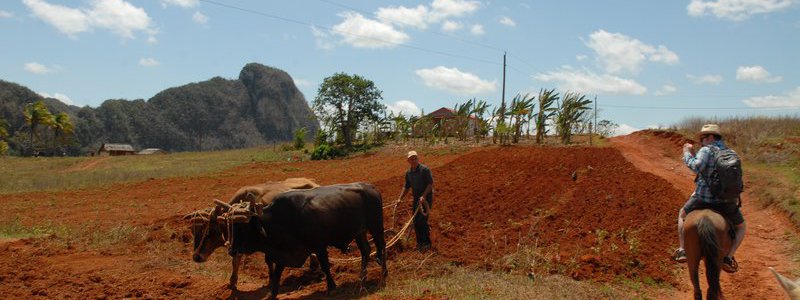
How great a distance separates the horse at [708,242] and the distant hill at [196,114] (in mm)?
80989

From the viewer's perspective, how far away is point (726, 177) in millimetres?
6348

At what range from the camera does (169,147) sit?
90938 millimetres

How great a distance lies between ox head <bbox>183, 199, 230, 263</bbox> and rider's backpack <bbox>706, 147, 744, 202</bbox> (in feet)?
19.6

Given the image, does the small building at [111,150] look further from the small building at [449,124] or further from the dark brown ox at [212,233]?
the dark brown ox at [212,233]

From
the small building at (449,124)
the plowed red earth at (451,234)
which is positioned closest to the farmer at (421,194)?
the plowed red earth at (451,234)

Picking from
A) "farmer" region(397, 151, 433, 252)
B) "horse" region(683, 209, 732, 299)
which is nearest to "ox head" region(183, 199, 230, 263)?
"farmer" region(397, 151, 433, 252)

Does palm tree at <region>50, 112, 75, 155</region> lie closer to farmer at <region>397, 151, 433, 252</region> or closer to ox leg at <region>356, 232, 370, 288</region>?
farmer at <region>397, 151, 433, 252</region>

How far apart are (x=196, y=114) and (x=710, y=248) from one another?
96522mm

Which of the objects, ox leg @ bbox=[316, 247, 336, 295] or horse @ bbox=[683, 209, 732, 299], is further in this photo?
ox leg @ bbox=[316, 247, 336, 295]

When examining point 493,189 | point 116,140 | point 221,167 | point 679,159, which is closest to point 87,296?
point 493,189

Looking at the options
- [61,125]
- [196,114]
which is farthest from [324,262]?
[196,114]

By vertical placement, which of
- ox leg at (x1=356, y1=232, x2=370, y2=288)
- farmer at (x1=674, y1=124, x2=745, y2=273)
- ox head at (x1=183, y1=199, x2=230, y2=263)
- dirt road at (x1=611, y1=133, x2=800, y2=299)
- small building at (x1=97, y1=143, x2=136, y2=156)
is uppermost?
farmer at (x1=674, y1=124, x2=745, y2=273)

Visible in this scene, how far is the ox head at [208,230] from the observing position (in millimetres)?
8352

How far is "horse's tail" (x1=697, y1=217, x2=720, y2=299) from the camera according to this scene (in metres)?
6.25
